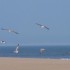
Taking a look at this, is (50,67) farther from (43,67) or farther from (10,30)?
(10,30)

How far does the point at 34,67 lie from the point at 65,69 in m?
2.90

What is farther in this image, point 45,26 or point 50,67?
point 50,67

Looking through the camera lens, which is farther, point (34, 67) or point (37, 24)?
point (34, 67)

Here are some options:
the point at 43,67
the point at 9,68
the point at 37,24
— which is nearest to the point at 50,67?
the point at 43,67

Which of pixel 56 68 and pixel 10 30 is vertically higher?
pixel 10 30

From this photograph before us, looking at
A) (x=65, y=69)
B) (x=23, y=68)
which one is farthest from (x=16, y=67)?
(x=65, y=69)

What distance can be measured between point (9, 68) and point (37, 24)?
532cm

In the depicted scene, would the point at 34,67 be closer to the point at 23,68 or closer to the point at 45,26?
the point at 23,68

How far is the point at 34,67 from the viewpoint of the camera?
42.0 m

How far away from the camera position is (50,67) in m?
42.2

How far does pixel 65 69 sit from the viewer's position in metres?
40.2

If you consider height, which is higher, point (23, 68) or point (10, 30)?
point (10, 30)

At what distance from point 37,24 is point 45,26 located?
169 centimetres

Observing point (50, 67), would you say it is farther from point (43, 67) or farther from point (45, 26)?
point (45, 26)
